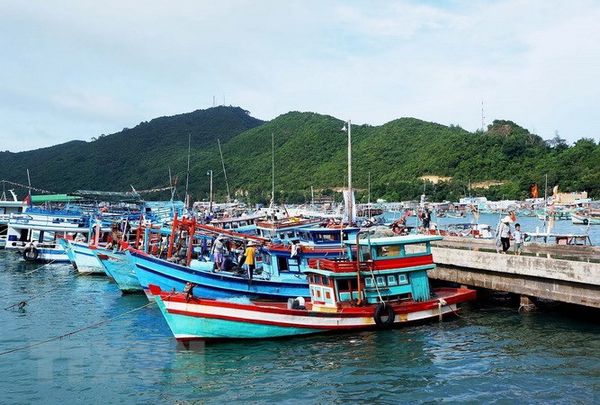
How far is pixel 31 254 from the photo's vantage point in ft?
150

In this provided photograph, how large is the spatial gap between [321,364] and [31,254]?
36.2 meters

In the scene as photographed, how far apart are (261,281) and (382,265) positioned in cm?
544

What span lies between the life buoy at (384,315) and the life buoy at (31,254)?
34782 mm

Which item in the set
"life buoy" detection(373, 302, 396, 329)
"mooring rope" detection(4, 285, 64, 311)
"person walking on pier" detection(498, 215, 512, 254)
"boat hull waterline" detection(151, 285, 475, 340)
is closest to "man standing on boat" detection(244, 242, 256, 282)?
"boat hull waterline" detection(151, 285, 475, 340)

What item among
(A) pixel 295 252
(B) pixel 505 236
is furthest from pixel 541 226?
(A) pixel 295 252

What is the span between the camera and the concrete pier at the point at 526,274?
18922 mm

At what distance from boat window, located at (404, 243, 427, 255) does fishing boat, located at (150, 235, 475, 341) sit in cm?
4

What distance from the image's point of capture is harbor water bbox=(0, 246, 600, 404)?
14477 millimetres

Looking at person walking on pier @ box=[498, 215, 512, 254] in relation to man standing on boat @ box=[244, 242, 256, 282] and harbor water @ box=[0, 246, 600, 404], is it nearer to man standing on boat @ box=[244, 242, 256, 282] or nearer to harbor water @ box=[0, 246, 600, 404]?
harbor water @ box=[0, 246, 600, 404]

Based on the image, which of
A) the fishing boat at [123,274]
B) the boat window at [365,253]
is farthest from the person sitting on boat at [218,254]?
the boat window at [365,253]

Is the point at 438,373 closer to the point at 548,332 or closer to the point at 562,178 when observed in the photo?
the point at 548,332

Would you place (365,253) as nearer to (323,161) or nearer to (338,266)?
(338,266)

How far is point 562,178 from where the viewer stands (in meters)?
117

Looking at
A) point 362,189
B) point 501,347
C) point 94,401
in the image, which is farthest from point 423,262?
point 362,189
